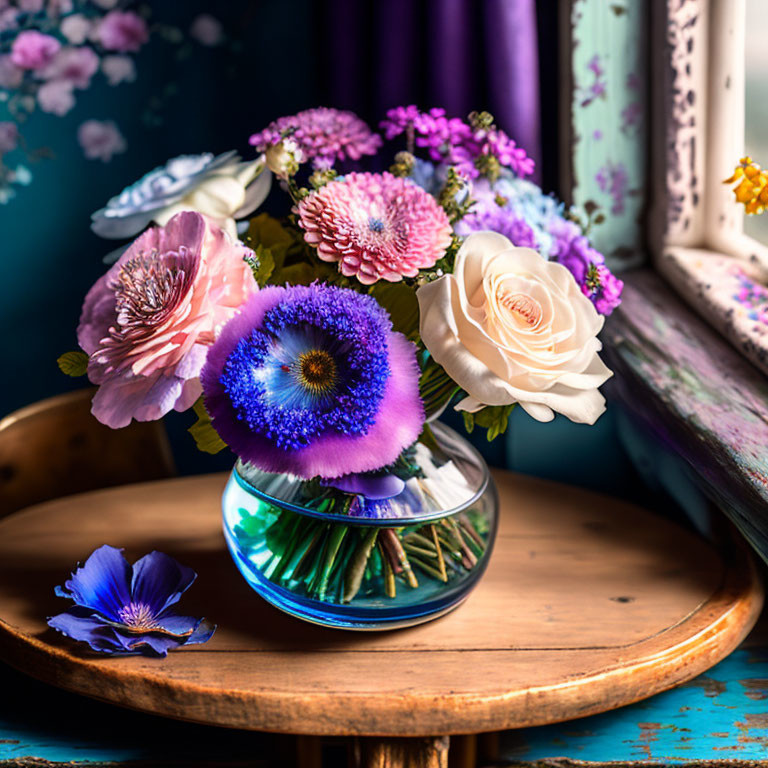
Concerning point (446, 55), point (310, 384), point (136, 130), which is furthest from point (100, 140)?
point (310, 384)

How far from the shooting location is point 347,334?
65 centimetres

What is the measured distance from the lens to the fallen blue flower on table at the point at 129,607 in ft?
2.61

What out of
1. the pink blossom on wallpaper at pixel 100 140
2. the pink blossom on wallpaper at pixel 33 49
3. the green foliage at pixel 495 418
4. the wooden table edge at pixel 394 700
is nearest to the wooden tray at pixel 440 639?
the wooden table edge at pixel 394 700

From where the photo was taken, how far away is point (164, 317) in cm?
67

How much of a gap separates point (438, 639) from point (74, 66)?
1138 millimetres

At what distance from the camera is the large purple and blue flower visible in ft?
2.13

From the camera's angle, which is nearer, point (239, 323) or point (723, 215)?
point (239, 323)

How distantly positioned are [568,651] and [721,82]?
798 millimetres

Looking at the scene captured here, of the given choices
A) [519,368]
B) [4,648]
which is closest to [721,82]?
[519,368]

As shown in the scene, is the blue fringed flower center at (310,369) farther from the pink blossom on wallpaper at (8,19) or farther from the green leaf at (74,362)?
the pink blossom on wallpaper at (8,19)

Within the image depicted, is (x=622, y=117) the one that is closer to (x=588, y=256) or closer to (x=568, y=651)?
(x=588, y=256)

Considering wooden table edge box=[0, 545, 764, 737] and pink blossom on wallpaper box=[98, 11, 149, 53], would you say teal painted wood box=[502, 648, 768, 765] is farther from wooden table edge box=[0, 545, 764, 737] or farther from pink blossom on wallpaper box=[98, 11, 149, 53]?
pink blossom on wallpaper box=[98, 11, 149, 53]

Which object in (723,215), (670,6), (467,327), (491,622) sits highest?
(670,6)

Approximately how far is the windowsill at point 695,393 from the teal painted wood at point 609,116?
10 centimetres
